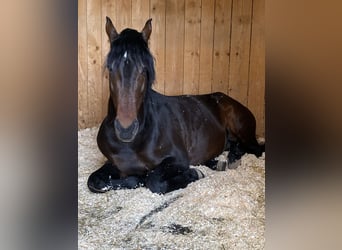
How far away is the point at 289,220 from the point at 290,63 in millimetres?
272

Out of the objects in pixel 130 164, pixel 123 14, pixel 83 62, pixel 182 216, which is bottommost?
pixel 182 216

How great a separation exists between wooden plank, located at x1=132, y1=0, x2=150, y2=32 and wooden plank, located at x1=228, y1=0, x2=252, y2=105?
0.69 meters

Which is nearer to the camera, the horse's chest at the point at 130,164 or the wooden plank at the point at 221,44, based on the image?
the horse's chest at the point at 130,164

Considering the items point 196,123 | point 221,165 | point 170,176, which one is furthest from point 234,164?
point 170,176

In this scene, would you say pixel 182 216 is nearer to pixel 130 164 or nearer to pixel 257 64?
pixel 130 164

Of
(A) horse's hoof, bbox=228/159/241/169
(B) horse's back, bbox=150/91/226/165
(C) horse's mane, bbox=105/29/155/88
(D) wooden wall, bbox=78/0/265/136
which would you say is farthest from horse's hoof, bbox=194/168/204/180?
(D) wooden wall, bbox=78/0/265/136

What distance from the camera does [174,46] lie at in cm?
341

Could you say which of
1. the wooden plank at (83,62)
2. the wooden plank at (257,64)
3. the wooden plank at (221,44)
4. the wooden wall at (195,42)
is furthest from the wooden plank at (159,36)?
the wooden plank at (257,64)

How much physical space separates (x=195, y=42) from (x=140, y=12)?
51cm

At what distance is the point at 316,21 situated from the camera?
68cm

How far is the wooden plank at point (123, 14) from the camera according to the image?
135 inches

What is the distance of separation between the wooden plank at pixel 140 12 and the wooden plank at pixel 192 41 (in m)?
0.32

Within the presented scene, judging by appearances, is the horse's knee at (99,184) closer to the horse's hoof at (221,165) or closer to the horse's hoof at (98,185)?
the horse's hoof at (98,185)

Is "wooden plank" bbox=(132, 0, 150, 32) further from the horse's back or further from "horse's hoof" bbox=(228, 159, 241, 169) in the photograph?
"horse's hoof" bbox=(228, 159, 241, 169)
